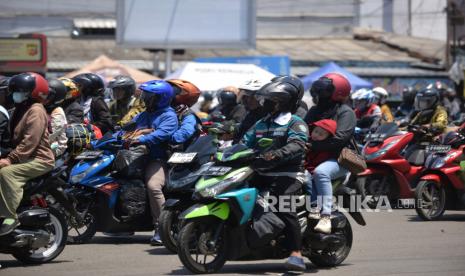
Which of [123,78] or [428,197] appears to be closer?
[123,78]

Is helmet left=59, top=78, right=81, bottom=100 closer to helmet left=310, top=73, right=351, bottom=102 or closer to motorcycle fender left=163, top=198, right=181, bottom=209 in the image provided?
motorcycle fender left=163, top=198, right=181, bottom=209

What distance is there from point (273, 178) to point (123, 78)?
4.46 metres

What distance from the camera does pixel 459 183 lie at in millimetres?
13711

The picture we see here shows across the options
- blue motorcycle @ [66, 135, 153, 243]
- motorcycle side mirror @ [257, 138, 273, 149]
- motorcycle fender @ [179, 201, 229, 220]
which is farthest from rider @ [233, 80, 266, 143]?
motorcycle fender @ [179, 201, 229, 220]

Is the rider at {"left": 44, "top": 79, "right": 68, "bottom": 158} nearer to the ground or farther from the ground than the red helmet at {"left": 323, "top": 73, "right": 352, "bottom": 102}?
nearer to the ground

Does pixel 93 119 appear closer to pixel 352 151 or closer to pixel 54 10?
pixel 352 151

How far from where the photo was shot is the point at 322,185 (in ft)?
30.2

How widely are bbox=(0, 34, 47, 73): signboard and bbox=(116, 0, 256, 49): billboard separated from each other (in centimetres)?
286

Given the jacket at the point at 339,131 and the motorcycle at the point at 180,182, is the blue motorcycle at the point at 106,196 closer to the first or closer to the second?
the motorcycle at the point at 180,182

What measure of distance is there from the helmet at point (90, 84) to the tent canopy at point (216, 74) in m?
10.4

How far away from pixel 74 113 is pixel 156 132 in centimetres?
171

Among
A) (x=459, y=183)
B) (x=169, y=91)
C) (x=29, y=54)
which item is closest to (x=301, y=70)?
(x=29, y=54)

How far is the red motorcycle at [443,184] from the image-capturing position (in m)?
13.7

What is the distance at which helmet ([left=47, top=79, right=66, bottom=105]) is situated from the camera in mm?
10875
